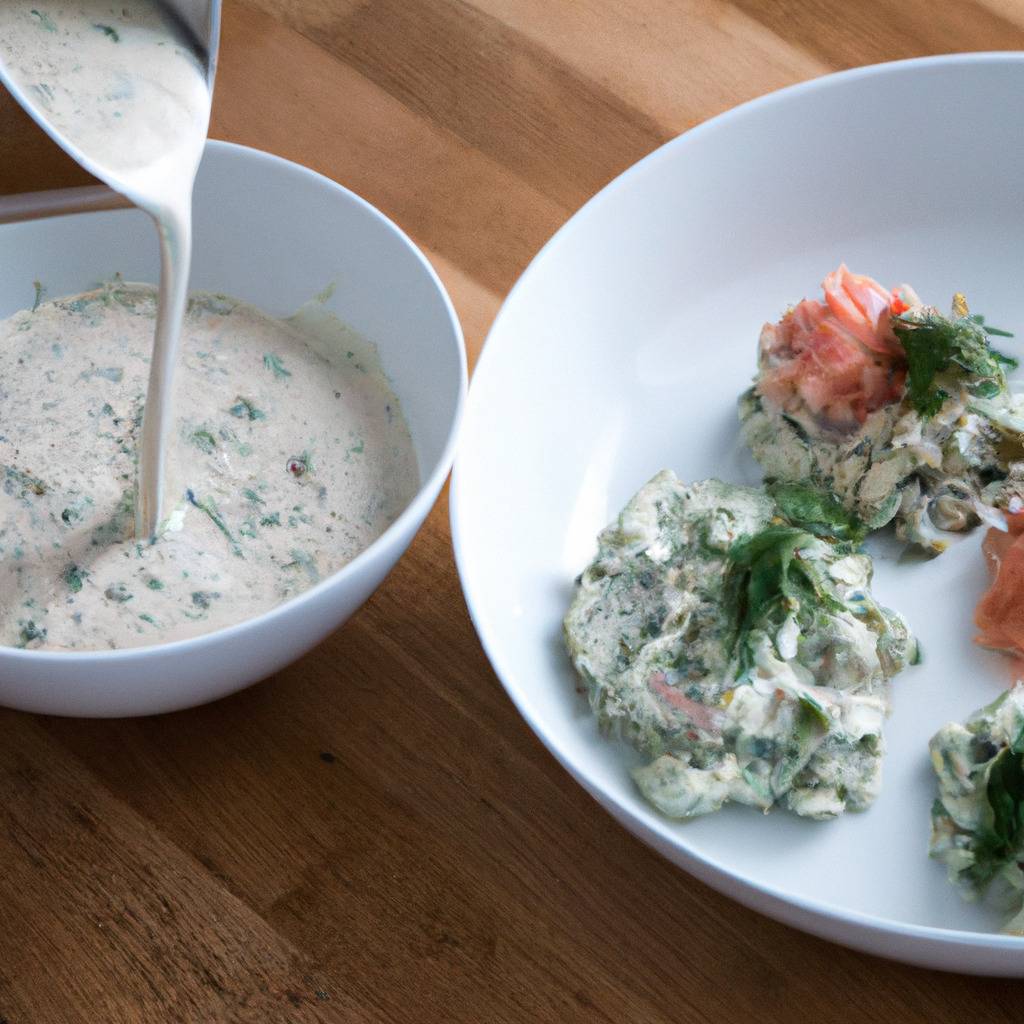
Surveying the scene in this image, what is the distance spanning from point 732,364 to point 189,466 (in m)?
0.56

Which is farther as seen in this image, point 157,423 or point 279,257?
point 279,257

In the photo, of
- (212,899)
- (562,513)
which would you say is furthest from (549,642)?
(212,899)

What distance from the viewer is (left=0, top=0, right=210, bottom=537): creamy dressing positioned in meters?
0.93

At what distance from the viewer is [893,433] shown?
1165 millimetres

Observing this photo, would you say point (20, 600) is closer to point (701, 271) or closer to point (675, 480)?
point (675, 480)

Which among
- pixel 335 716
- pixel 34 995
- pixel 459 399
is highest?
pixel 459 399

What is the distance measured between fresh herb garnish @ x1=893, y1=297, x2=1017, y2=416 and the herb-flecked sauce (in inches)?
18.1

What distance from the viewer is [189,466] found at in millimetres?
1084

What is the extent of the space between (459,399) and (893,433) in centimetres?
40

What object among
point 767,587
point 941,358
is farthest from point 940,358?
point 767,587

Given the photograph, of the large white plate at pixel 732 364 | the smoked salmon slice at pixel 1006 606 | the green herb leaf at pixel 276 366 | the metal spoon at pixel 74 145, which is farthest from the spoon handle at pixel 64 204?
the smoked salmon slice at pixel 1006 606

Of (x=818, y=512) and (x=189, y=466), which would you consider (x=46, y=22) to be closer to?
(x=189, y=466)

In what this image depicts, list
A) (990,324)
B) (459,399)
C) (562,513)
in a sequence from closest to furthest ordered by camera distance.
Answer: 1. (459,399)
2. (562,513)
3. (990,324)

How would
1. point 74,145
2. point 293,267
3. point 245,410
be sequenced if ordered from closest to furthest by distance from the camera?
point 74,145 → point 245,410 → point 293,267
